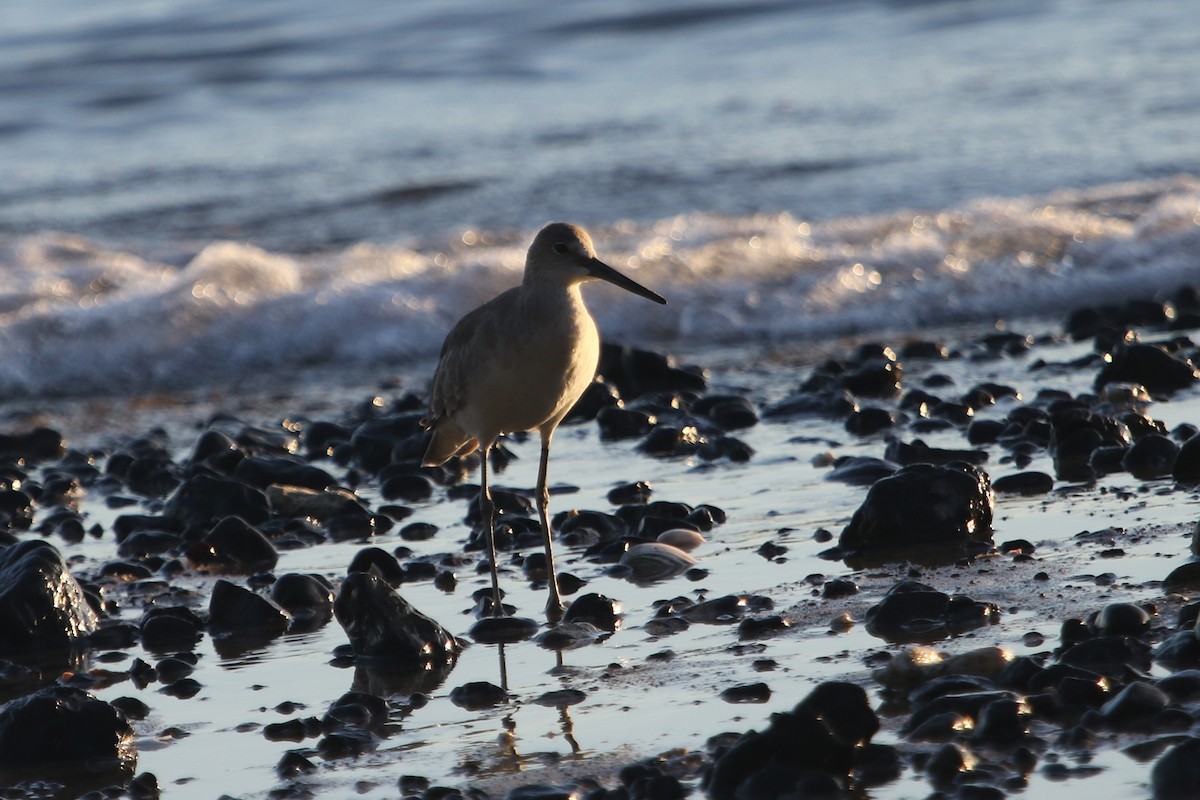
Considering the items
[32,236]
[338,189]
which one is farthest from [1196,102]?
[32,236]

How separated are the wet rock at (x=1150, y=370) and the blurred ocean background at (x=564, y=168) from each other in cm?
269

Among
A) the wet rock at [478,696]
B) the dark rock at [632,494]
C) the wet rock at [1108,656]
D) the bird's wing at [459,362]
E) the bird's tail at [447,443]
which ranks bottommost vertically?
the dark rock at [632,494]

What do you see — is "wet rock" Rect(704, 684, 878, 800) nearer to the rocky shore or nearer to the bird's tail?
the rocky shore

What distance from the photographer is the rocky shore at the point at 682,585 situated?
3758mm

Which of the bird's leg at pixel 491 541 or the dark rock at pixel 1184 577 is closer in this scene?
the dark rock at pixel 1184 577

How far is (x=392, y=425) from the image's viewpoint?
7.81 meters

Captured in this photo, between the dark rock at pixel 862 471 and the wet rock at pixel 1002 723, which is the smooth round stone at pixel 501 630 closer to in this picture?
the wet rock at pixel 1002 723

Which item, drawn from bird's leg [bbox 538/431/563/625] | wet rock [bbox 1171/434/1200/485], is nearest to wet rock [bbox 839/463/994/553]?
wet rock [bbox 1171/434/1200/485]

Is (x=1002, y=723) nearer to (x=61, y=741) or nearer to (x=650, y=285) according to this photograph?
(x=61, y=741)

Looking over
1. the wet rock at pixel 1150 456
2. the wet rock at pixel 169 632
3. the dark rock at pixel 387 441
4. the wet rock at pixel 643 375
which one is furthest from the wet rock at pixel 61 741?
the wet rock at pixel 643 375

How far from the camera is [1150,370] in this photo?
301 inches

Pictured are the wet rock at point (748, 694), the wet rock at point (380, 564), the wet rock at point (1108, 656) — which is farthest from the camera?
the wet rock at point (380, 564)

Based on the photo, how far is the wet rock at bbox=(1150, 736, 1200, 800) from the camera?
132 inches

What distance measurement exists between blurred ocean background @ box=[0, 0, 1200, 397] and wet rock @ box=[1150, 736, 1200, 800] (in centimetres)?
696
